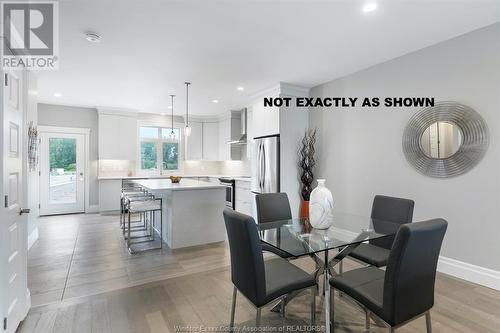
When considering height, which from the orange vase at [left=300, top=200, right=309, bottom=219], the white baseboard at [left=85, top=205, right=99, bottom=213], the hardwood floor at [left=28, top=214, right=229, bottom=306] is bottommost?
the hardwood floor at [left=28, top=214, right=229, bottom=306]

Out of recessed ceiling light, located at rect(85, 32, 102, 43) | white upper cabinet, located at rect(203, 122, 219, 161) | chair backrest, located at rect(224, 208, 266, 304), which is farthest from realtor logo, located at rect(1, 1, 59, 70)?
white upper cabinet, located at rect(203, 122, 219, 161)

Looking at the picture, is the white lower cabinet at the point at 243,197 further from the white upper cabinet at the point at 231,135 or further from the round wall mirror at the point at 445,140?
the round wall mirror at the point at 445,140

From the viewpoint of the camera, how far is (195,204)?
14.0ft

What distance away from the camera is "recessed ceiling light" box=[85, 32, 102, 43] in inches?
112

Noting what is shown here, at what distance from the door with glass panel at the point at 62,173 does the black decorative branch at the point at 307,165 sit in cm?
554

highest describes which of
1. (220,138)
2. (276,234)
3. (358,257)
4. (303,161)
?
(220,138)

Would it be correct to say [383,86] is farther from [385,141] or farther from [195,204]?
[195,204]

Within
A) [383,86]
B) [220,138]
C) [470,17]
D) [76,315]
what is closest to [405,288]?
[76,315]

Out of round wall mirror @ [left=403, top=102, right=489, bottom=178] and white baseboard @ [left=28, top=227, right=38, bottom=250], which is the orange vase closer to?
round wall mirror @ [left=403, top=102, right=489, bottom=178]

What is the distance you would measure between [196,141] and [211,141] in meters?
0.45

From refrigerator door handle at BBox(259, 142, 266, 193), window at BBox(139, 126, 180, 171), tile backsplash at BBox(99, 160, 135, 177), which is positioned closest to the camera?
refrigerator door handle at BBox(259, 142, 266, 193)

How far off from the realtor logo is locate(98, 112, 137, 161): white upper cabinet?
342 cm

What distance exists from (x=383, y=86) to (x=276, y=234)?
2.84 meters

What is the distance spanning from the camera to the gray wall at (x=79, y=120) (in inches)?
251
